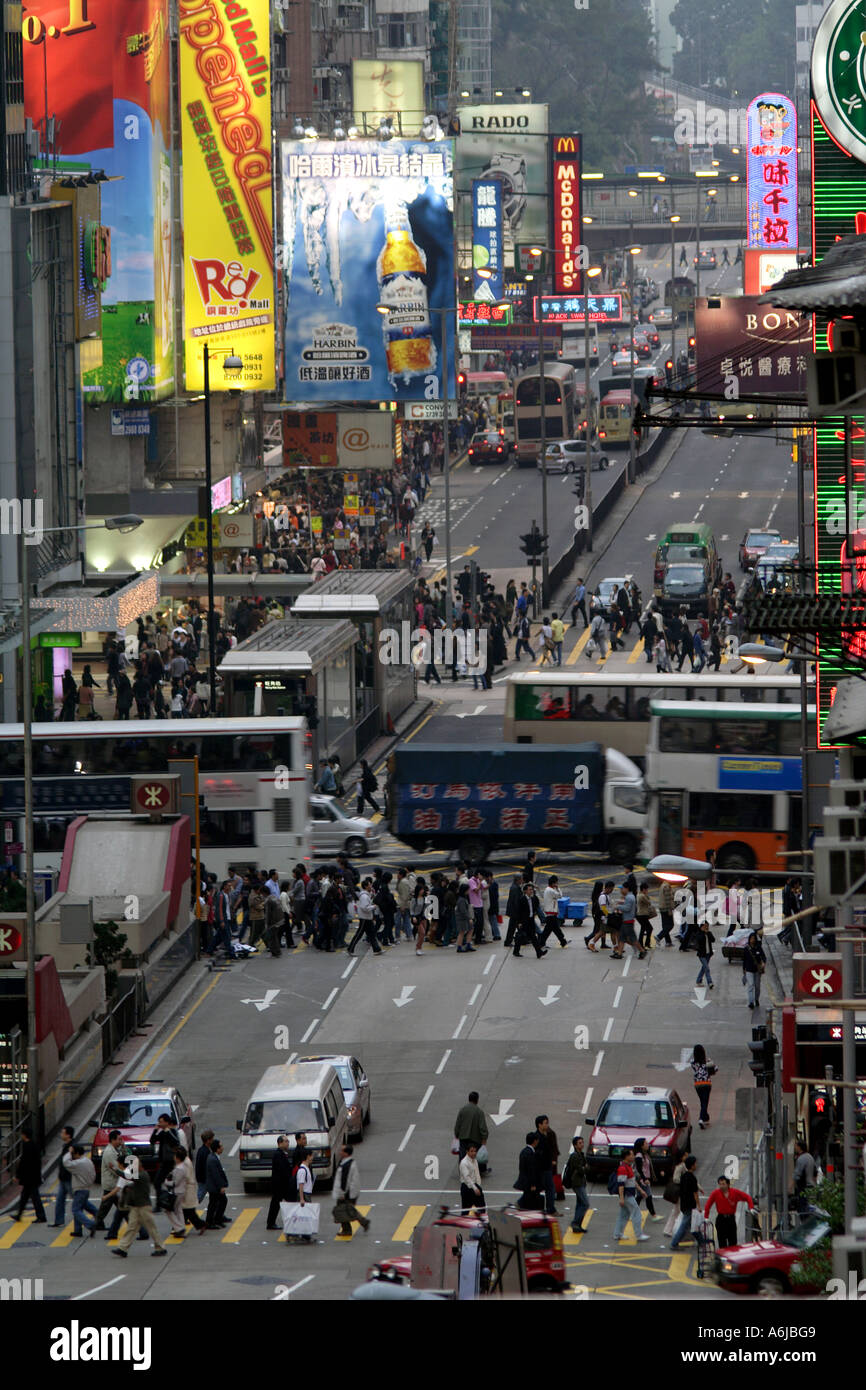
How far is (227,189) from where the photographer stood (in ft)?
229

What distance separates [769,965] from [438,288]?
40210 millimetres

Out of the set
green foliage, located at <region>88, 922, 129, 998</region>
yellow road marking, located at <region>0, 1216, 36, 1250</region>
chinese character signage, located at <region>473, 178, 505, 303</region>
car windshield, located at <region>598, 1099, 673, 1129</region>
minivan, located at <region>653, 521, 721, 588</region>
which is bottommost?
yellow road marking, located at <region>0, 1216, 36, 1250</region>

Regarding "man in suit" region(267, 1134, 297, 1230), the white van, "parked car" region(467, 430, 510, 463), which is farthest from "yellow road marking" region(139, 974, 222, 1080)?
"parked car" region(467, 430, 510, 463)

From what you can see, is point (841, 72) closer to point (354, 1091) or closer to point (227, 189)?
point (354, 1091)

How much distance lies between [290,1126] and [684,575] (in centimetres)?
4661

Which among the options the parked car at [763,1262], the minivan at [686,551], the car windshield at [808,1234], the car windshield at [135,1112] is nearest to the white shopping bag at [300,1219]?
the car windshield at [135,1112]

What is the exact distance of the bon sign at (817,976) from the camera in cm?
2855

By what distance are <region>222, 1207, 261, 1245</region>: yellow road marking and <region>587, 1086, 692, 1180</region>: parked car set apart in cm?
402

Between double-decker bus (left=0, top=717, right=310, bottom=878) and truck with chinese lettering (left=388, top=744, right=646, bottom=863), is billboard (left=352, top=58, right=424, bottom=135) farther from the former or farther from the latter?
double-decker bus (left=0, top=717, right=310, bottom=878)

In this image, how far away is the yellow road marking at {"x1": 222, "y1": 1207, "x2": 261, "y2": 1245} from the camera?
25.2 meters

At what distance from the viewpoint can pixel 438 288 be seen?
73875mm

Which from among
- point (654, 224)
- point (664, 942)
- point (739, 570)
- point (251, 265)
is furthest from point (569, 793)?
point (654, 224)
